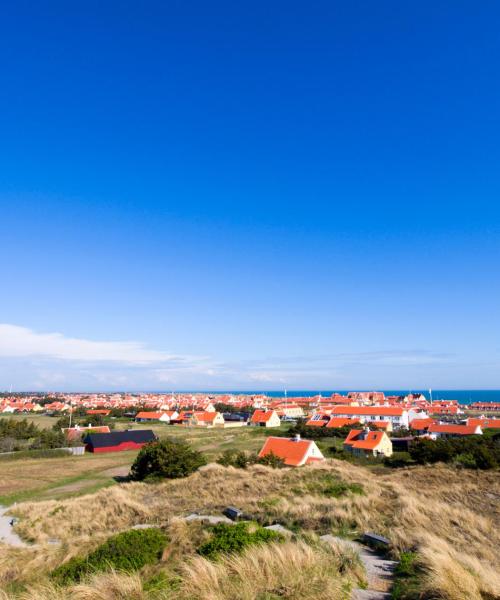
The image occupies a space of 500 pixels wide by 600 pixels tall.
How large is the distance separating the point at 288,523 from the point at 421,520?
13.0 ft

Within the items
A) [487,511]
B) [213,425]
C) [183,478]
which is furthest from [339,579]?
[213,425]

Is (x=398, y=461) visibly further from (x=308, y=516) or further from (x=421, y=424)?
(x=421, y=424)

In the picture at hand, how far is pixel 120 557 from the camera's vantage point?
30.8 ft

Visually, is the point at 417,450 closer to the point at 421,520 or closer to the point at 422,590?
the point at 421,520

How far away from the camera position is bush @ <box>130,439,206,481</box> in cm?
3000

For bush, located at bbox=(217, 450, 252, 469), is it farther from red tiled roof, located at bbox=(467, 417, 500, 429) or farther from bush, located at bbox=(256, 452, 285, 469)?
red tiled roof, located at bbox=(467, 417, 500, 429)

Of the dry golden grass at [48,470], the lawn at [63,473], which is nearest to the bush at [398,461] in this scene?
the lawn at [63,473]

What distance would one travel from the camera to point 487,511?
17.1 m

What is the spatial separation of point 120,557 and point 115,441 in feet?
170

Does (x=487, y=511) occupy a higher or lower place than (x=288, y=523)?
lower

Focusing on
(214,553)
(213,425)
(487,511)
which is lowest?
(213,425)

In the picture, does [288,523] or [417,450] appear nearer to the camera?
[288,523]

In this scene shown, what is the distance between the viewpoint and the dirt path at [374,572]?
6793 millimetres

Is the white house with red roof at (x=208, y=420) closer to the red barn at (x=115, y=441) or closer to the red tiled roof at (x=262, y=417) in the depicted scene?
the red tiled roof at (x=262, y=417)
